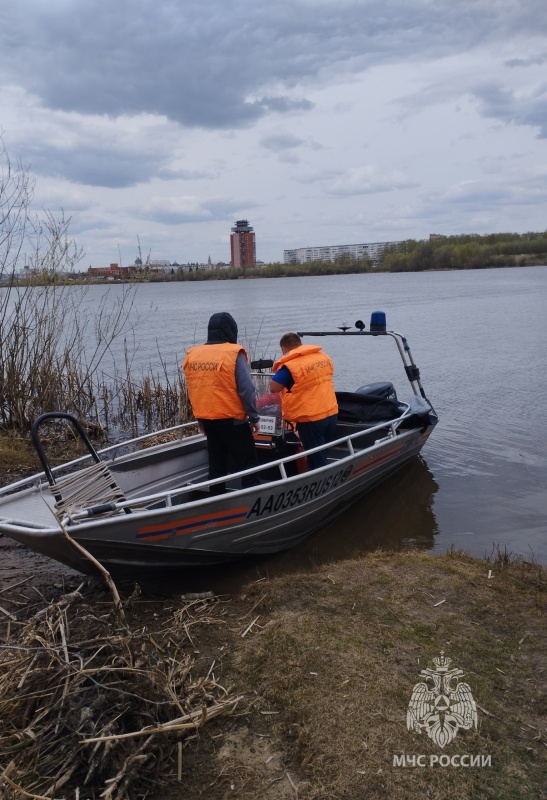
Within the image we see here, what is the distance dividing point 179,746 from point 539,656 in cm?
205

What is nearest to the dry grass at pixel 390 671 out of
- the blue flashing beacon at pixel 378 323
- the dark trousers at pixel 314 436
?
the dark trousers at pixel 314 436

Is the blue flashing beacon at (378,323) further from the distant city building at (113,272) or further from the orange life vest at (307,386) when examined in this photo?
the distant city building at (113,272)

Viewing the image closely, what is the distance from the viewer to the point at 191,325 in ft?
83.7

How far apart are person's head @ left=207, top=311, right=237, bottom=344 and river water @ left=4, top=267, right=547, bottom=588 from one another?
202cm

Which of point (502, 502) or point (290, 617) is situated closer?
point (290, 617)

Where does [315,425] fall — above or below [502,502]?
above

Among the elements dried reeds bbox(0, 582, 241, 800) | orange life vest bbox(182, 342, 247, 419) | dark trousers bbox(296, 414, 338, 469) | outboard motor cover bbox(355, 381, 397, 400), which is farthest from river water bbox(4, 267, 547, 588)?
dried reeds bbox(0, 582, 241, 800)

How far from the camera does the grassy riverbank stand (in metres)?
2.89

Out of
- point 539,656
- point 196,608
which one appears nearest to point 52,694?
point 196,608

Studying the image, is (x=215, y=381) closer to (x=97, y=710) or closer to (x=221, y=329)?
(x=221, y=329)

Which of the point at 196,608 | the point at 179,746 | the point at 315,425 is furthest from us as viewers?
the point at 315,425

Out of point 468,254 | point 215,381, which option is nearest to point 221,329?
point 215,381

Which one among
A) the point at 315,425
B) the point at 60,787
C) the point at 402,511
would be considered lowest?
the point at 402,511

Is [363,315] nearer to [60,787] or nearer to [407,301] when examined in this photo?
[407,301]
